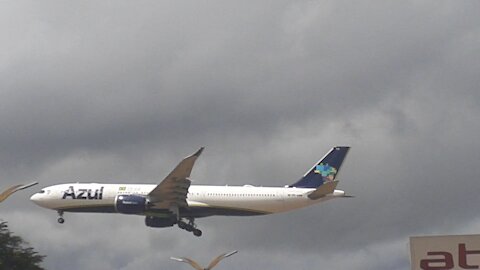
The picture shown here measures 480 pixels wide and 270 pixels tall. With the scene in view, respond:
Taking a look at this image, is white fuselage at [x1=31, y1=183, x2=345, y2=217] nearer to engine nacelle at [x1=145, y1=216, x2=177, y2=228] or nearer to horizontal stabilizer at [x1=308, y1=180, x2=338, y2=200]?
horizontal stabilizer at [x1=308, y1=180, x2=338, y2=200]

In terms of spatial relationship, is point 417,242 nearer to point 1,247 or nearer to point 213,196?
point 1,247

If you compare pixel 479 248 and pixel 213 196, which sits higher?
pixel 213 196

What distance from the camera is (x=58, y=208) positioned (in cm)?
14088

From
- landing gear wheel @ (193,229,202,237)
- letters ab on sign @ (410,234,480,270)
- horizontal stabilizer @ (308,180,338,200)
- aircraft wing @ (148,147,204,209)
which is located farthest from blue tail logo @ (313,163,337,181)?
letters ab on sign @ (410,234,480,270)

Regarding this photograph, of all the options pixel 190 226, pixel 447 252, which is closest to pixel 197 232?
pixel 190 226

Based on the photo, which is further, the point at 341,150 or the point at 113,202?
the point at 341,150

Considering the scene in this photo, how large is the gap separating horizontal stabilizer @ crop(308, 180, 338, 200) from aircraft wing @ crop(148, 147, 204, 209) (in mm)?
16270

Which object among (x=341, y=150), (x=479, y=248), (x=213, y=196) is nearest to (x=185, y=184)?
(x=213, y=196)

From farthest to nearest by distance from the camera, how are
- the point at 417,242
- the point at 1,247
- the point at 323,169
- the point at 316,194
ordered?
the point at 323,169 → the point at 316,194 → the point at 1,247 → the point at 417,242

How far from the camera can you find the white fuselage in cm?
13850

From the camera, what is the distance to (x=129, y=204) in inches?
5394

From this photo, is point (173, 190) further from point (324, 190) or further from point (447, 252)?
point (447, 252)

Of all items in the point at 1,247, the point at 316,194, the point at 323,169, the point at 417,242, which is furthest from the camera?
the point at 323,169

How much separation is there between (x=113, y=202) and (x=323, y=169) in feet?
99.1
